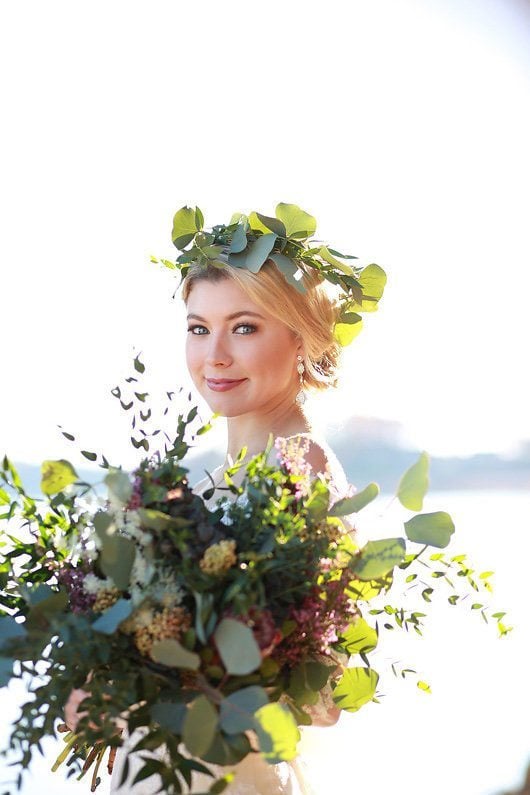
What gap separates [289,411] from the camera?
6.75 feet

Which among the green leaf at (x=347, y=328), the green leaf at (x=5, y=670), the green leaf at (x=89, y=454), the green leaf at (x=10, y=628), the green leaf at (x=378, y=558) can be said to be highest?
the green leaf at (x=347, y=328)

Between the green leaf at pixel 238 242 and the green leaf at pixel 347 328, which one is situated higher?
the green leaf at pixel 238 242

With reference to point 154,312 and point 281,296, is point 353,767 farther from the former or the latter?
→ point 154,312

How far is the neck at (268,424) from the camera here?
2021 mm

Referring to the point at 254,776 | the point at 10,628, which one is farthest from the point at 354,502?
the point at 254,776

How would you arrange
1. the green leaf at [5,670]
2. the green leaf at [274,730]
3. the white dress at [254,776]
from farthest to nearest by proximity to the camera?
1. the white dress at [254,776]
2. the green leaf at [5,670]
3. the green leaf at [274,730]

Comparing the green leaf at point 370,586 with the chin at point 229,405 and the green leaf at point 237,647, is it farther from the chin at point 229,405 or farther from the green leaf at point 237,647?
the chin at point 229,405

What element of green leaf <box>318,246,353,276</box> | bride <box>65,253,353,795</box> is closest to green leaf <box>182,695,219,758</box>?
bride <box>65,253,353,795</box>

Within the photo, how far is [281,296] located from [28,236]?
13.8 m

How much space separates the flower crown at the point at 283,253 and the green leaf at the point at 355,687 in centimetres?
81

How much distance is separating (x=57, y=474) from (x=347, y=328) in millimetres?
1023

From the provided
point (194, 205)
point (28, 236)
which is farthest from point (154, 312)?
point (194, 205)

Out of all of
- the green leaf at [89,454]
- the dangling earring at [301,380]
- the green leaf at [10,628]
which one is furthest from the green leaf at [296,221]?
the green leaf at [10,628]

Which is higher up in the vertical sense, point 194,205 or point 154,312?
point 154,312
